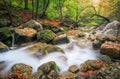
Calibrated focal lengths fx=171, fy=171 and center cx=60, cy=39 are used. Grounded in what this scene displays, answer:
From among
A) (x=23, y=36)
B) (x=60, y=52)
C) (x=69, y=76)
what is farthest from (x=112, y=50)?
(x=23, y=36)

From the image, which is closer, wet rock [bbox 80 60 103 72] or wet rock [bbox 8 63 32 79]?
wet rock [bbox 8 63 32 79]

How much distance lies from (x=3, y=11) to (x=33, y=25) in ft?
12.5

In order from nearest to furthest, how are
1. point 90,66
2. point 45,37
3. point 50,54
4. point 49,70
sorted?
point 49,70 → point 90,66 → point 50,54 → point 45,37

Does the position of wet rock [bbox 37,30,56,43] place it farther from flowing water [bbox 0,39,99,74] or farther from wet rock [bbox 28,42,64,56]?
wet rock [bbox 28,42,64,56]

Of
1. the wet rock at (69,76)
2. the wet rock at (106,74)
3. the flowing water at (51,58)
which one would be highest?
the wet rock at (106,74)

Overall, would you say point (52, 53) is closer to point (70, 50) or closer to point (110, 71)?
point (70, 50)

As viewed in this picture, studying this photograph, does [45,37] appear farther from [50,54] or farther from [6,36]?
[50,54]

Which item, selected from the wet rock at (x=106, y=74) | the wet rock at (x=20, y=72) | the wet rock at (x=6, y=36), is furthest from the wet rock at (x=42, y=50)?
the wet rock at (x=106, y=74)

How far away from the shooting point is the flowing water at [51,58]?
26.4ft

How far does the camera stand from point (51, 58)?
867 cm

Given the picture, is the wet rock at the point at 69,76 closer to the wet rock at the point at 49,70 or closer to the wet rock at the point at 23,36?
the wet rock at the point at 49,70

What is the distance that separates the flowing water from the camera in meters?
8.05

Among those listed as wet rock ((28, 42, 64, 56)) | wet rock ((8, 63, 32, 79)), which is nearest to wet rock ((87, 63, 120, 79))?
wet rock ((8, 63, 32, 79))

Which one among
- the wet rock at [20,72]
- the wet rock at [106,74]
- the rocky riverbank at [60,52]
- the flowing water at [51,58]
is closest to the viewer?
the wet rock at [20,72]
